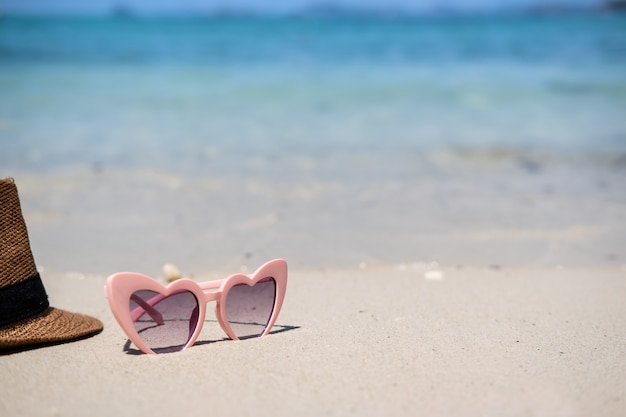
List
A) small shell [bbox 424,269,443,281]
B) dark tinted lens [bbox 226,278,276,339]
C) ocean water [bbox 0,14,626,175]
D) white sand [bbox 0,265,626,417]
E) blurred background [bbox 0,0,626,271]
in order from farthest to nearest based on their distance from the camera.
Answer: ocean water [bbox 0,14,626,175]
blurred background [bbox 0,0,626,271]
small shell [bbox 424,269,443,281]
dark tinted lens [bbox 226,278,276,339]
white sand [bbox 0,265,626,417]

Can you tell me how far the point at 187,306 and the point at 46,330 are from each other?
0.53m

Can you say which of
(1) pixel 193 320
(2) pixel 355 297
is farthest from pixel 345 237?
(1) pixel 193 320

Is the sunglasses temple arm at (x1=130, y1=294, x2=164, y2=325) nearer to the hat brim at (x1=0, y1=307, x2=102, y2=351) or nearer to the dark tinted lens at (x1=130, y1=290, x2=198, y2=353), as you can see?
the dark tinted lens at (x1=130, y1=290, x2=198, y2=353)

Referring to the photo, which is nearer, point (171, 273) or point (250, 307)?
point (250, 307)

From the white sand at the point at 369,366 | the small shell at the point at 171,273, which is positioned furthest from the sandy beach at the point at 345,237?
the small shell at the point at 171,273

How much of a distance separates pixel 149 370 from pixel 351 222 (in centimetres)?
268

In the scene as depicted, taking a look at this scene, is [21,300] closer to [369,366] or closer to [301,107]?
[369,366]

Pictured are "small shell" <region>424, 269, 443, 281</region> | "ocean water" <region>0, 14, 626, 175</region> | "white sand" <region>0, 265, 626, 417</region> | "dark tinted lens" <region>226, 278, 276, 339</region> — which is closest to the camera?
"white sand" <region>0, 265, 626, 417</region>

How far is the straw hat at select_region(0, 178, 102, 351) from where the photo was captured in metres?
2.29

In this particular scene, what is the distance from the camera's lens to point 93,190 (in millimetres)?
5727

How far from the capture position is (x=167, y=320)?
2428 millimetres

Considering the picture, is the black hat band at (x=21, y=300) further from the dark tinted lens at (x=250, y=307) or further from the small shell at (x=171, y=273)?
the small shell at (x=171, y=273)

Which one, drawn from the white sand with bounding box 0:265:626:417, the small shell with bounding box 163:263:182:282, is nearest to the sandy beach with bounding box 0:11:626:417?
the white sand with bounding box 0:265:626:417

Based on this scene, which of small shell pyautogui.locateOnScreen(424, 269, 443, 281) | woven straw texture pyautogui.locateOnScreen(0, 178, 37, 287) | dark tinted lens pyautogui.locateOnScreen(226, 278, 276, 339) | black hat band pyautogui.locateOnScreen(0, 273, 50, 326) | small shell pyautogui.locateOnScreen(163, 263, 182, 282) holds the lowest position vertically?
small shell pyautogui.locateOnScreen(424, 269, 443, 281)
